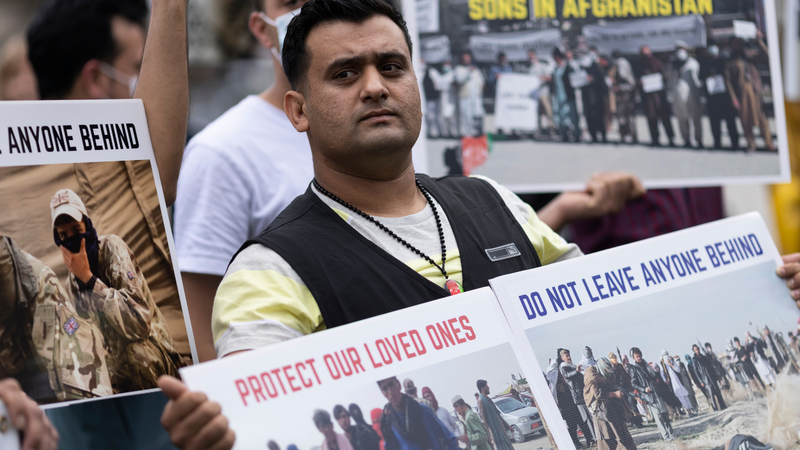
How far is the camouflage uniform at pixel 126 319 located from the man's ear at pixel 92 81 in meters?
1.45

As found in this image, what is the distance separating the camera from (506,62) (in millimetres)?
2887

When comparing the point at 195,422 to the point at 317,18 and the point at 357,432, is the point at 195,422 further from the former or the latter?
the point at 317,18

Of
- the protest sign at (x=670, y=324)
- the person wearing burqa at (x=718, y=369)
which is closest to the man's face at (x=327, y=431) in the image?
the protest sign at (x=670, y=324)

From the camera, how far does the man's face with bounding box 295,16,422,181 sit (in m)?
1.90

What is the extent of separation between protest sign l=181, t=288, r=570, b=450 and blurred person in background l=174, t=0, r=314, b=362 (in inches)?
41.5

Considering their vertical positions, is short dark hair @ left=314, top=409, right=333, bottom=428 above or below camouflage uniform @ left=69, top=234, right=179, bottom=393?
below

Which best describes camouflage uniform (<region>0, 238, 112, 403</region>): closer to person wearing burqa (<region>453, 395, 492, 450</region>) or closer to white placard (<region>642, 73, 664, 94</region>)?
person wearing burqa (<region>453, 395, 492, 450</region>)

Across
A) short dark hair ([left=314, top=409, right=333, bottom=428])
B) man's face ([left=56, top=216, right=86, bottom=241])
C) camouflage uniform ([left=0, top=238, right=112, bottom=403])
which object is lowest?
short dark hair ([left=314, top=409, right=333, bottom=428])

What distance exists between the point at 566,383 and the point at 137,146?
45.9 inches

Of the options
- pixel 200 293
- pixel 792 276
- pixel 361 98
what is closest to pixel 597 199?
pixel 792 276

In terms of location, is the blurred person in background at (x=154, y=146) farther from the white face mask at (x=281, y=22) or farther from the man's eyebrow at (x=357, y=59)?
the white face mask at (x=281, y=22)

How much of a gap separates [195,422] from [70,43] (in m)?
2.19

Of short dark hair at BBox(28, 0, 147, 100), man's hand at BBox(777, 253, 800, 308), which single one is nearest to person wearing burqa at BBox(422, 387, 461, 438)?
man's hand at BBox(777, 253, 800, 308)

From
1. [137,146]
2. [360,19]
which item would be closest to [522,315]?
[360,19]
